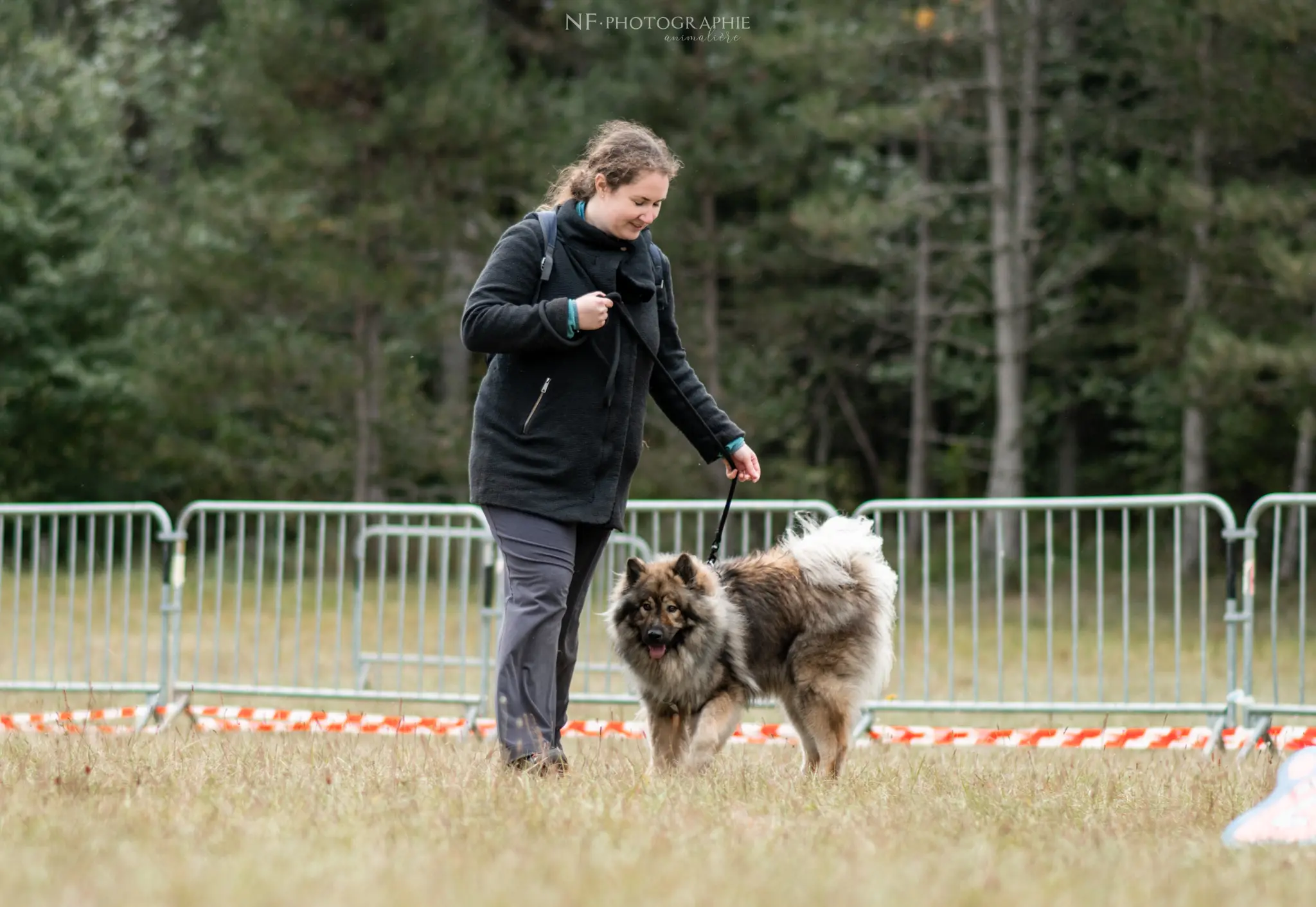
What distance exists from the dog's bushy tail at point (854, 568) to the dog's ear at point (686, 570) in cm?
48

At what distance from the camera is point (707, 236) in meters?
22.8

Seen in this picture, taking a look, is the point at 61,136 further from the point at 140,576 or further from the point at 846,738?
the point at 846,738

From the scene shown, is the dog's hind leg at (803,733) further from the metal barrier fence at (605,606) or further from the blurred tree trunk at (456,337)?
the blurred tree trunk at (456,337)

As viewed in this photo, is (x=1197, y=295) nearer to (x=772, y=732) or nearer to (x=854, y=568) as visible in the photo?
(x=772, y=732)

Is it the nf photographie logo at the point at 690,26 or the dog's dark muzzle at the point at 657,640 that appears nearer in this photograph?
Answer: the dog's dark muzzle at the point at 657,640

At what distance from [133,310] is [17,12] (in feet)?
15.9

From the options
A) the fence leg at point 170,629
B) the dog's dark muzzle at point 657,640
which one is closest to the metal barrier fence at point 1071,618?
the dog's dark muzzle at point 657,640

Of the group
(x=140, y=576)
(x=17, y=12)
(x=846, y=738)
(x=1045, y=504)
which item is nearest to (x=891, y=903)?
(x=846, y=738)

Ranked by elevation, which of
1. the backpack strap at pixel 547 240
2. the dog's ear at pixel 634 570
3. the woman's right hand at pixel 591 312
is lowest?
the dog's ear at pixel 634 570

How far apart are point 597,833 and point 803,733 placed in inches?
91.6

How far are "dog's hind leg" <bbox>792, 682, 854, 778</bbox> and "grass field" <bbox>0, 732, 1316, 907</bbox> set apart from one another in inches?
6.6

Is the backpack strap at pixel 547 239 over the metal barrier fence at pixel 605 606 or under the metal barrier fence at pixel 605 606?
over

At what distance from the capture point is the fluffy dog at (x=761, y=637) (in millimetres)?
5840

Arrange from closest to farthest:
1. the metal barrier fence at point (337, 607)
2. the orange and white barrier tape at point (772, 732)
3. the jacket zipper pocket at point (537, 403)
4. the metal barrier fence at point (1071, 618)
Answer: the jacket zipper pocket at point (537, 403), the orange and white barrier tape at point (772, 732), the metal barrier fence at point (1071, 618), the metal barrier fence at point (337, 607)
